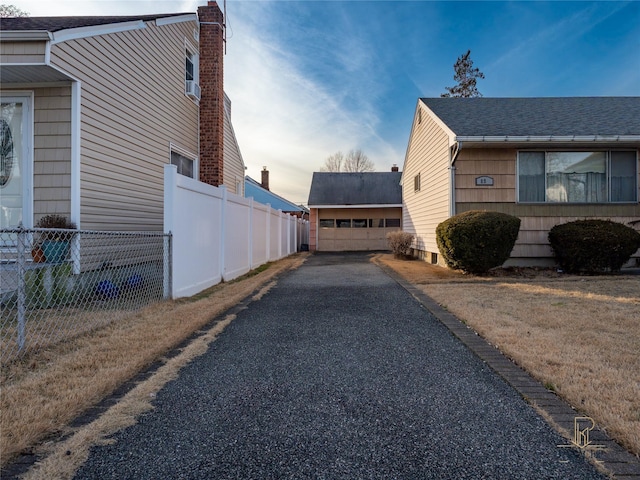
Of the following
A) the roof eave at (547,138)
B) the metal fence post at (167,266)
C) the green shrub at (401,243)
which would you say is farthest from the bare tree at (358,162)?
the metal fence post at (167,266)

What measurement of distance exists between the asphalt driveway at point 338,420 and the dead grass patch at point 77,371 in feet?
1.34

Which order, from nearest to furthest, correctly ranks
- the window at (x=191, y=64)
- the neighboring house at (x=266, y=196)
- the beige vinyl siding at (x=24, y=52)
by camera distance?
the beige vinyl siding at (x=24, y=52) → the window at (x=191, y=64) → the neighboring house at (x=266, y=196)

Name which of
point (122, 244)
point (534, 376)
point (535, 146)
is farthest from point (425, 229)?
point (534, 376)

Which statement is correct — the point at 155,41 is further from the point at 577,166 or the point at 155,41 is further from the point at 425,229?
the point at 577,166

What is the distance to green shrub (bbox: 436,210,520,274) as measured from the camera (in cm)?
755

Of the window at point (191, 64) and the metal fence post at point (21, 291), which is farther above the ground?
the window at point (191, 64)

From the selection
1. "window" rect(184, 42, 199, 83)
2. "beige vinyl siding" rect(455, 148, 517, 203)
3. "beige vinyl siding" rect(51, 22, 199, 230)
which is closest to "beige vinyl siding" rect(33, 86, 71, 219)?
"beige vinyl siding" rect(51, 22, 199, 230)

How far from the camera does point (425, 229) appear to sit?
12344 millimetres

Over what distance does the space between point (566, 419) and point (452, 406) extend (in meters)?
0.65

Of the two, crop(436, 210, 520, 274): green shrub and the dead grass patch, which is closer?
the dead grass patch

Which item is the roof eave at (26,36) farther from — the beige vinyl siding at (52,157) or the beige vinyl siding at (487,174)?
the beige vinyl siding at (487,174)

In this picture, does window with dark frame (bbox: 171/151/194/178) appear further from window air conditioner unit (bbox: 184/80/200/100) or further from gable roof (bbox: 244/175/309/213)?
gable roof (bbox: 244/175/309/213)

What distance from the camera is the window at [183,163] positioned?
921 centimetres

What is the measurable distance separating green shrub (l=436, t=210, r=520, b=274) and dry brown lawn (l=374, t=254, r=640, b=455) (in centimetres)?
41
